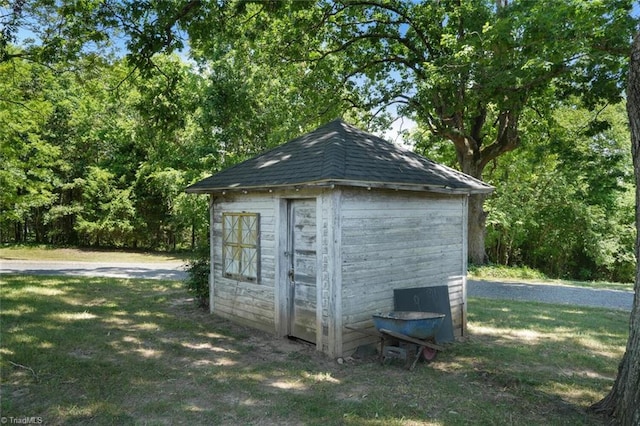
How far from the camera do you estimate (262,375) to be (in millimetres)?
5684

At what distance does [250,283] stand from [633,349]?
19.3 feet

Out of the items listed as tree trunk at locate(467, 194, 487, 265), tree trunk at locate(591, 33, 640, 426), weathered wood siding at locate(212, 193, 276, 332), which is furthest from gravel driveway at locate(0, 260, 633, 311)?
tree trunk at locate(591, 33, 640, 426)

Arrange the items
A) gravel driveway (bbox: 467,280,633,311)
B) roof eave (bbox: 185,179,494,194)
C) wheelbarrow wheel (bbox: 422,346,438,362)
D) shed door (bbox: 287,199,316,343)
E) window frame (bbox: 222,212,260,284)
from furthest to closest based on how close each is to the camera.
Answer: gravel driveway (bbox: 467,280,633,311) → window frame (bbox: 222,212,260,284) → shed door (bbox: 287,199,316,343) → wheelbarrow wheel (bbox: 422,346,438,362) → roof eave (bbox: 185,179,494,194)

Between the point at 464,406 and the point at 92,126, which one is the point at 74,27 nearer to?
the point at 464,406

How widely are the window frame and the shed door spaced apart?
85 centimetres

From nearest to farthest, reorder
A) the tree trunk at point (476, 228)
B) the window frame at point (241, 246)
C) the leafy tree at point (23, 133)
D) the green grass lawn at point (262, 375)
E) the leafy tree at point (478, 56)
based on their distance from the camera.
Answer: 1. the green grass lawn at point (262, 375)
2. the window frame at point (241, 246)
3. the leafy tree at point (478, 56)
4. the leafy tree at point (23, 133)
5. the tree trunk at point (476, 228)

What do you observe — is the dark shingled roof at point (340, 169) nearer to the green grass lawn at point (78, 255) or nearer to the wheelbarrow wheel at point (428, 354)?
the wheelbarrow wheel at point (428, 354)

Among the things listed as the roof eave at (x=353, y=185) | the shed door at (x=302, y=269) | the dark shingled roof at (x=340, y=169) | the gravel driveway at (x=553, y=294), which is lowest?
the gravel driveway at (x=553, y=294)

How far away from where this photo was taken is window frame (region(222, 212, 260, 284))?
25.6 feet

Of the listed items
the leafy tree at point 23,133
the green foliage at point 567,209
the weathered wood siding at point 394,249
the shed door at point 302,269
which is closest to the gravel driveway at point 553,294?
the green foliage at point 567,209

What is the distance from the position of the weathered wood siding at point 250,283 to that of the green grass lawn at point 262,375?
0.32 m

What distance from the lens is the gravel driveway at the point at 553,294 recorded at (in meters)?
12.3

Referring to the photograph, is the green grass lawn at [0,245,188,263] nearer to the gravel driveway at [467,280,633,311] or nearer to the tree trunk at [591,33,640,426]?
the gravel driveway at [467,280,633,311]

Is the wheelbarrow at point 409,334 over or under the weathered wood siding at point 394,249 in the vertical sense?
under
